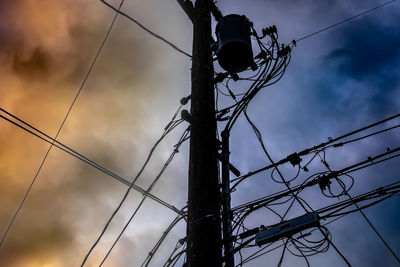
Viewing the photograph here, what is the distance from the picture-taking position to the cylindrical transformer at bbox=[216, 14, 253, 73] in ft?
17.5

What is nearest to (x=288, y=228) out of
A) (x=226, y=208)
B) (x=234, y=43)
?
(x=226, y=208)

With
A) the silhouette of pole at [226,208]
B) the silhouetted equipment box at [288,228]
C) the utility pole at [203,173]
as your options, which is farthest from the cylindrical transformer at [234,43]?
the silhouetted equipment box at [288,228]

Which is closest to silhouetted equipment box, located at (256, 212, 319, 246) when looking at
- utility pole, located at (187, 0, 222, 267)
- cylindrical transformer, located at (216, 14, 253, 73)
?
utility pole, located at (187, 0, 222, 267)

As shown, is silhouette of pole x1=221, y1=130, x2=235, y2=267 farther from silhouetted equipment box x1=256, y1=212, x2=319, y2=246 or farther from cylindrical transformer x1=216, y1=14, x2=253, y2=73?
cylindrical transformer x1=216, y1=14, x2=253, y2=73

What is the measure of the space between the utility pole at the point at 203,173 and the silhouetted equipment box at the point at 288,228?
0.68 m

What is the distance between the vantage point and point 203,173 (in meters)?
4.06

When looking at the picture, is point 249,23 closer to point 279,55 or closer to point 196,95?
point 279,55

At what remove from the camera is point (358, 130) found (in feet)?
15.3

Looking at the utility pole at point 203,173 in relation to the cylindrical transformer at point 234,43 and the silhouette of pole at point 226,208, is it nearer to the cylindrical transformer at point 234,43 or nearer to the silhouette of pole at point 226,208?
the cylindrical transformer at point 234,43

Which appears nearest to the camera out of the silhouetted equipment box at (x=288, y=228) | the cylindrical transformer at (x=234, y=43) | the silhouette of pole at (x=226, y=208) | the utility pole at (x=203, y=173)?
the utility pole at (x=203, y=173)

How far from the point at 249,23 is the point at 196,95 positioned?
2040 millimetres

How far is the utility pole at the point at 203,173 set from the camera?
360 centimetres

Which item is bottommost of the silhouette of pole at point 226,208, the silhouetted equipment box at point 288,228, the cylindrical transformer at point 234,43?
the silhouetted equipment box at point 288,228

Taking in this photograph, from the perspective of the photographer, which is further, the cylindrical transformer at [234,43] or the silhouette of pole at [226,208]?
the cylindrical transformer at [234,43]
